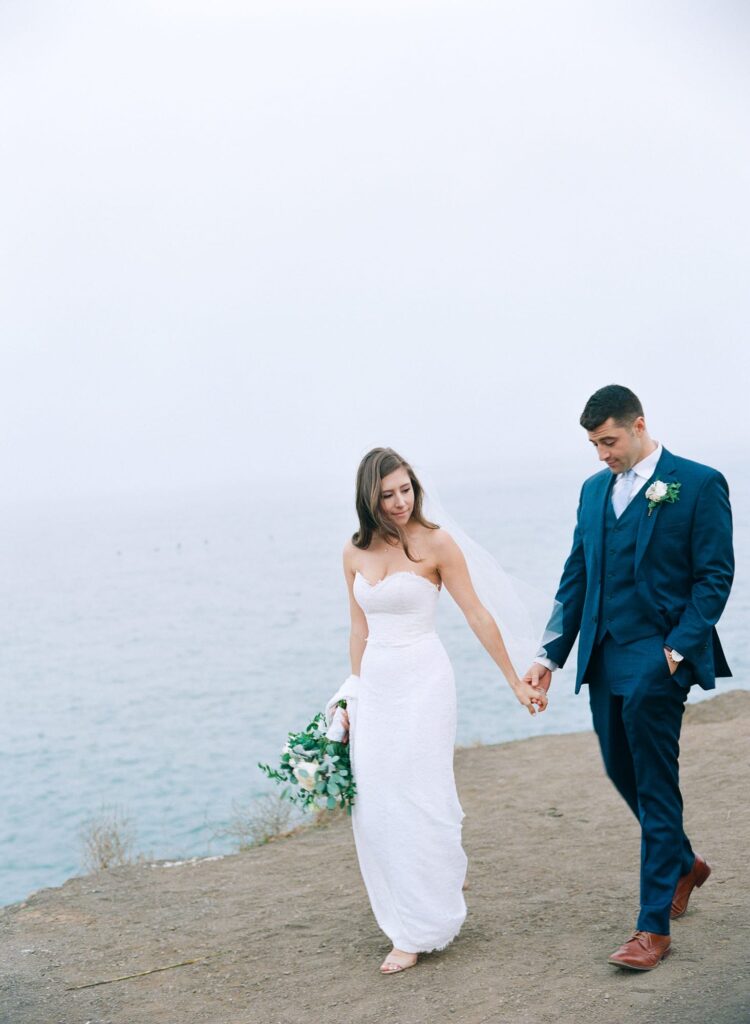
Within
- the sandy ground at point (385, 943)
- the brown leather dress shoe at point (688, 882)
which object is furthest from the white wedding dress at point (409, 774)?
the brown leather dress shoe at point (688, 882)

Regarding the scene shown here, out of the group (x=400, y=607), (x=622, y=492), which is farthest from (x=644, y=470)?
(x=400, y=607)

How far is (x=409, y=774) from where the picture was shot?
5.07 meters

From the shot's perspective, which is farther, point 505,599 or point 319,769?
point 505,599

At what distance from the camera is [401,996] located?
15.8 ft

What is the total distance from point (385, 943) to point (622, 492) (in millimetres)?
2515

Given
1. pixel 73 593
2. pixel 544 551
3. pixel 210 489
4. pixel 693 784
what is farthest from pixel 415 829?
pixel 210 489

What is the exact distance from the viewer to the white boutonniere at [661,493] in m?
4.60

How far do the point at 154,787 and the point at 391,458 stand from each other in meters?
20.0

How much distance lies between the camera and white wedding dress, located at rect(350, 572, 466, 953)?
5.07 m

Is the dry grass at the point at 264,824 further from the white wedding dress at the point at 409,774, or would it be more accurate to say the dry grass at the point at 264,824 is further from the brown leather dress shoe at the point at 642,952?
the brown leather dress shoe at the point at 642,952

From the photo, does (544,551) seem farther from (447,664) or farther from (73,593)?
(447,664)

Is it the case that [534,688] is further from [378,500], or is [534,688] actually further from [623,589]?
[378,500]

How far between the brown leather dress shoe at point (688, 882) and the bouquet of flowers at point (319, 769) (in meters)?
1.51

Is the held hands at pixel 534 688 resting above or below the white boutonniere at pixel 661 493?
below
